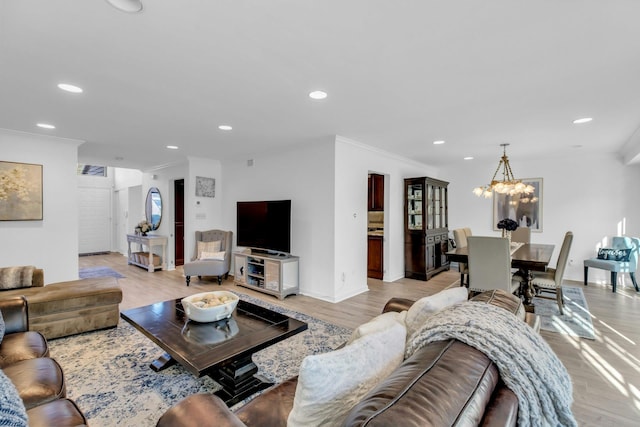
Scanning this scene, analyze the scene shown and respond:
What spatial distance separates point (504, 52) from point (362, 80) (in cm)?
98

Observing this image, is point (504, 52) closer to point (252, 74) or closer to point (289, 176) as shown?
point (252, 74)

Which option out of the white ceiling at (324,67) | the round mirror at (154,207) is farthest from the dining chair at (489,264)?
the round mirror at (154,207)

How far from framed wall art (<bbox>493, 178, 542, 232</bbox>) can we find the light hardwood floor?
4.31 ft

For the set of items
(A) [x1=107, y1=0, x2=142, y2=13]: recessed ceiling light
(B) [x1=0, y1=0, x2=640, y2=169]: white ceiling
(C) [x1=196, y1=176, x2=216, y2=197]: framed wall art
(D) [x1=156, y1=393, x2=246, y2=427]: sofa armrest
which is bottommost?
(D) [x1=156, y1=393, x2=246, y2=427]: sofa armrest

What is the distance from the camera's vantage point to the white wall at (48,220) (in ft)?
13.1

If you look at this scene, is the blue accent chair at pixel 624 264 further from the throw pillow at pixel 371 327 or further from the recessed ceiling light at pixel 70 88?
the recessed ceiling light at pixel 70 88

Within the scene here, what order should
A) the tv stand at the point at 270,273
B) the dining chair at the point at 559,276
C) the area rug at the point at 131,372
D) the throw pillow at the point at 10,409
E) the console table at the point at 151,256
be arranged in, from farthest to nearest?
the console table at the point at 151,256
the tv stand at the point at 270,273
the dining chair at the point at 559,276
the area rug at the point at 131,372
the throw pillow at the point at 10,409

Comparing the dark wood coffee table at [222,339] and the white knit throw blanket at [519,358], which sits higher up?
the white knit throw blanket at [519,358]

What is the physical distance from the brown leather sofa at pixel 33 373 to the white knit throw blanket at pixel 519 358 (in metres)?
1.53

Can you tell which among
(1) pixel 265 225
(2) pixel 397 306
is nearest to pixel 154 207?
(1) pixel 265 225

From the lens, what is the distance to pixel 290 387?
1.43 metres

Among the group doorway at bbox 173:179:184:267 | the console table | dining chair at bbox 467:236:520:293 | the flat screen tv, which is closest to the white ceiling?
the flat screen tv

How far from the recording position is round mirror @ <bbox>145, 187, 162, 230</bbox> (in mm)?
6828

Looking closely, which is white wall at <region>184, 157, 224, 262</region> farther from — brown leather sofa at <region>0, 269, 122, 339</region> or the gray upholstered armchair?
brown leather sofa at <region>0, 269, 122, 339</region>
